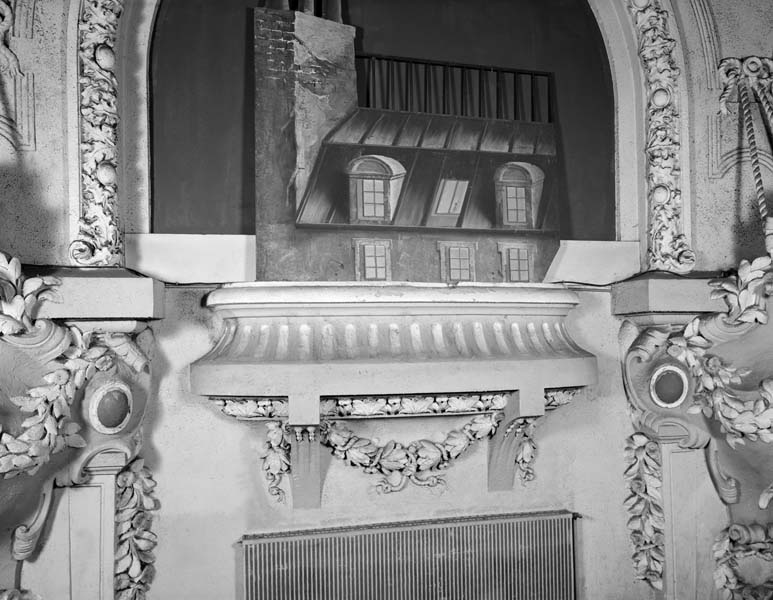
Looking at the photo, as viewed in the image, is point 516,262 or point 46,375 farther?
point 516,262

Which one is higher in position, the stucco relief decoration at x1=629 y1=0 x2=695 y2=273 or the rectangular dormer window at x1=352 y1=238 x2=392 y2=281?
the stucco relief decoration at x1=629 y1=0 x2=695 y2=273

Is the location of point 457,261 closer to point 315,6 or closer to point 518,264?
point 518,264

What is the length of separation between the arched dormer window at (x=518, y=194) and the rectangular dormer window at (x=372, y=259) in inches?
18.0

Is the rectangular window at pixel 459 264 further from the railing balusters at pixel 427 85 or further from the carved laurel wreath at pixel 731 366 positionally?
the carved laurel wreath at pixel 731 366

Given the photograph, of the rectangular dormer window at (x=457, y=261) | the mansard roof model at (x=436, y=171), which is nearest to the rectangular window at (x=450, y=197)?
the mansard roof model at (x=436, y=171)

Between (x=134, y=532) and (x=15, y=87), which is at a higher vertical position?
(x=15, y=87)

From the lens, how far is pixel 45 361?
7.47 feet

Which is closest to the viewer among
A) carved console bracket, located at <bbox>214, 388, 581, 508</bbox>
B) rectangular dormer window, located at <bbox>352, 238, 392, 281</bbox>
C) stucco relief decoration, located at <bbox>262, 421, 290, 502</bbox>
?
carved console bracket, located at <bbox>214, 388, 581, 508</bbox>

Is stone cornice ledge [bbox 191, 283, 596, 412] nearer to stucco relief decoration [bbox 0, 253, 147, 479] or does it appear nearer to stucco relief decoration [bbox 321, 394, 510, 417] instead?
stucco relief decoration [bbox 321, 394, 510, 417]

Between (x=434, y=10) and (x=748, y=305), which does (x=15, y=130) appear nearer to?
(x=434, y=10)

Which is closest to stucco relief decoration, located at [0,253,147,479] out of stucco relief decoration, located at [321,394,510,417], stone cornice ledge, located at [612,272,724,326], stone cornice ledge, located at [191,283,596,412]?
stone cornice ledge, located at [191,283,596,412]

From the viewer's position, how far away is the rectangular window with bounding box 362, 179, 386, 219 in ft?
8.84

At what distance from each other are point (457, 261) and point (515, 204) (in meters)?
0.32

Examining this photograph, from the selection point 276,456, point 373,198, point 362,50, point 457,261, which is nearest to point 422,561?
point 276,456
